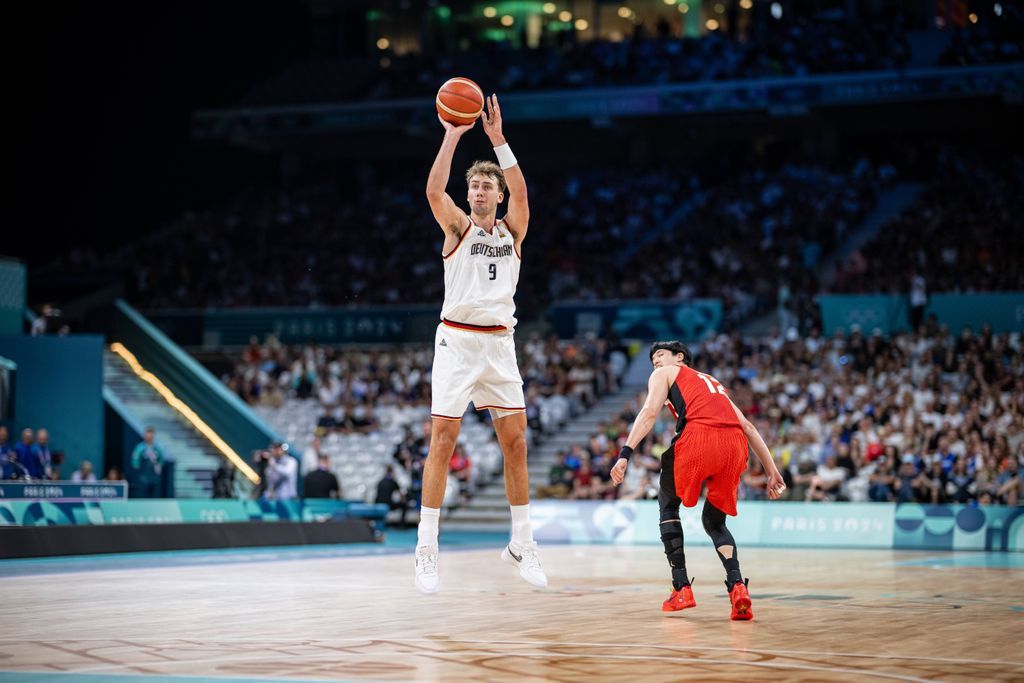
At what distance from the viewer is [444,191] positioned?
8.78 m

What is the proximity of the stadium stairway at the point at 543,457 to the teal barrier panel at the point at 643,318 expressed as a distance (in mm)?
949

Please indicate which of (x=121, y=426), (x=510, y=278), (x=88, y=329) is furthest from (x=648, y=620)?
(x=88, y=329)

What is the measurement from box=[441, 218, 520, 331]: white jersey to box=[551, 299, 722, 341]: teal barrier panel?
2306 centimetres

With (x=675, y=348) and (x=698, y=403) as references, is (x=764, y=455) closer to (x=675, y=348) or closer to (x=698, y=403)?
(x=698, y=403)

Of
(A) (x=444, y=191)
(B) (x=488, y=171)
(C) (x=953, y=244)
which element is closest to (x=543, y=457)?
(C) (x=953, y=244)

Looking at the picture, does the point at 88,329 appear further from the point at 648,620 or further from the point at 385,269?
the point at 648,620

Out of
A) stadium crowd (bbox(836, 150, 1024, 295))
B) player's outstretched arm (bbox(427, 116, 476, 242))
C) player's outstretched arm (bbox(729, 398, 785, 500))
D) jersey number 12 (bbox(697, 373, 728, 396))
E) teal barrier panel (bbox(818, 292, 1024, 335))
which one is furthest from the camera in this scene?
stadium crowd (bbox(836, 150, 1024, 295))

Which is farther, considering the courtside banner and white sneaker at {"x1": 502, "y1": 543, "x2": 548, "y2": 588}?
the courtside banner

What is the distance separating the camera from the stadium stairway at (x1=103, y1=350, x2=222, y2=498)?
2725 cm

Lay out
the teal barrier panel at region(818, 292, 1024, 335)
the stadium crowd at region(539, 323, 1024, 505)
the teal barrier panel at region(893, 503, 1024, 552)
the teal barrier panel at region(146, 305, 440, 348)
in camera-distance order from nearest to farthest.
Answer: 1. the teal barrier panel at region(893, 503, 1024, 552)
2. the stadium crowd at region(539, 323, 1024, 505)
3. the teal barrier panel at region(818, 292, 1024, 335)
4. the teal barrier panel at region(146, 305, 440, 348)

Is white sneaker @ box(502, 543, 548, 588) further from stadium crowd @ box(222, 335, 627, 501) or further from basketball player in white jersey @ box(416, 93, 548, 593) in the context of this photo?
stadium crowd @ box(222, 335, 627, 501)

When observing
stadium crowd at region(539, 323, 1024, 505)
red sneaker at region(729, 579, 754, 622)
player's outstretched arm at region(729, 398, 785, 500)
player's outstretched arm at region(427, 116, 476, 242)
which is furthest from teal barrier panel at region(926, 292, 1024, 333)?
player's outstretched arm at region(427, 116, 476, 242)

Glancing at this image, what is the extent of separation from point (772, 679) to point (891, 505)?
54.4 feet

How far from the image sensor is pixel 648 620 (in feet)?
29.3
